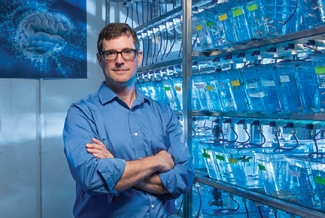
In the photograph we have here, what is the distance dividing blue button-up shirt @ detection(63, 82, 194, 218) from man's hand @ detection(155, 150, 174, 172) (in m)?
0.02

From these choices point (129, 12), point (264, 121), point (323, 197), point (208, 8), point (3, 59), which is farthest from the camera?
point (129, 12)

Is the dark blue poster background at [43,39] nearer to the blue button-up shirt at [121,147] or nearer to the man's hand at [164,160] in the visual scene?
the blue button-up shirt at [121,147]

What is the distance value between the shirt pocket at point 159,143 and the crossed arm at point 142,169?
0.19 ft

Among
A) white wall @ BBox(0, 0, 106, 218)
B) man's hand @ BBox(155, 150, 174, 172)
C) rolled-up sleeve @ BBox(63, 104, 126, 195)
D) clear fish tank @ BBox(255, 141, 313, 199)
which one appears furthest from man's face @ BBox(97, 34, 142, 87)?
white wall @ BBox(0, 0, 106, 218)

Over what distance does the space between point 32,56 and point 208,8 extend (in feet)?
6.24

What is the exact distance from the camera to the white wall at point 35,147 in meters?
3.79

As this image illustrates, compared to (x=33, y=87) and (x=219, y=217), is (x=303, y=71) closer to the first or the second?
(x=219, y=217)

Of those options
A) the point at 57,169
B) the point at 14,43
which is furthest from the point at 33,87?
the point at 57,169

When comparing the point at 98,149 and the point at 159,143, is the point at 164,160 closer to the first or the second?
the point at 159,143

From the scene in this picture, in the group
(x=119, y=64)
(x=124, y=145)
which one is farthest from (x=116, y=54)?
(x=124, y=145)

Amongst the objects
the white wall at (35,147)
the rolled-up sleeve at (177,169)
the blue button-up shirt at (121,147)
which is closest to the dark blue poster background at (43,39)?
the white wall at (35,147)

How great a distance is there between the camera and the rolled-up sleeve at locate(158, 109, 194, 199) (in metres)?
1.90

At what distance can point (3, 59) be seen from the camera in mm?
3779

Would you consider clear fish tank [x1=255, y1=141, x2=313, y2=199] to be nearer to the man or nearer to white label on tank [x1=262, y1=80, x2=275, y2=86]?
white label on tank [x1=262, y1=80, x2=275, y2=86]
